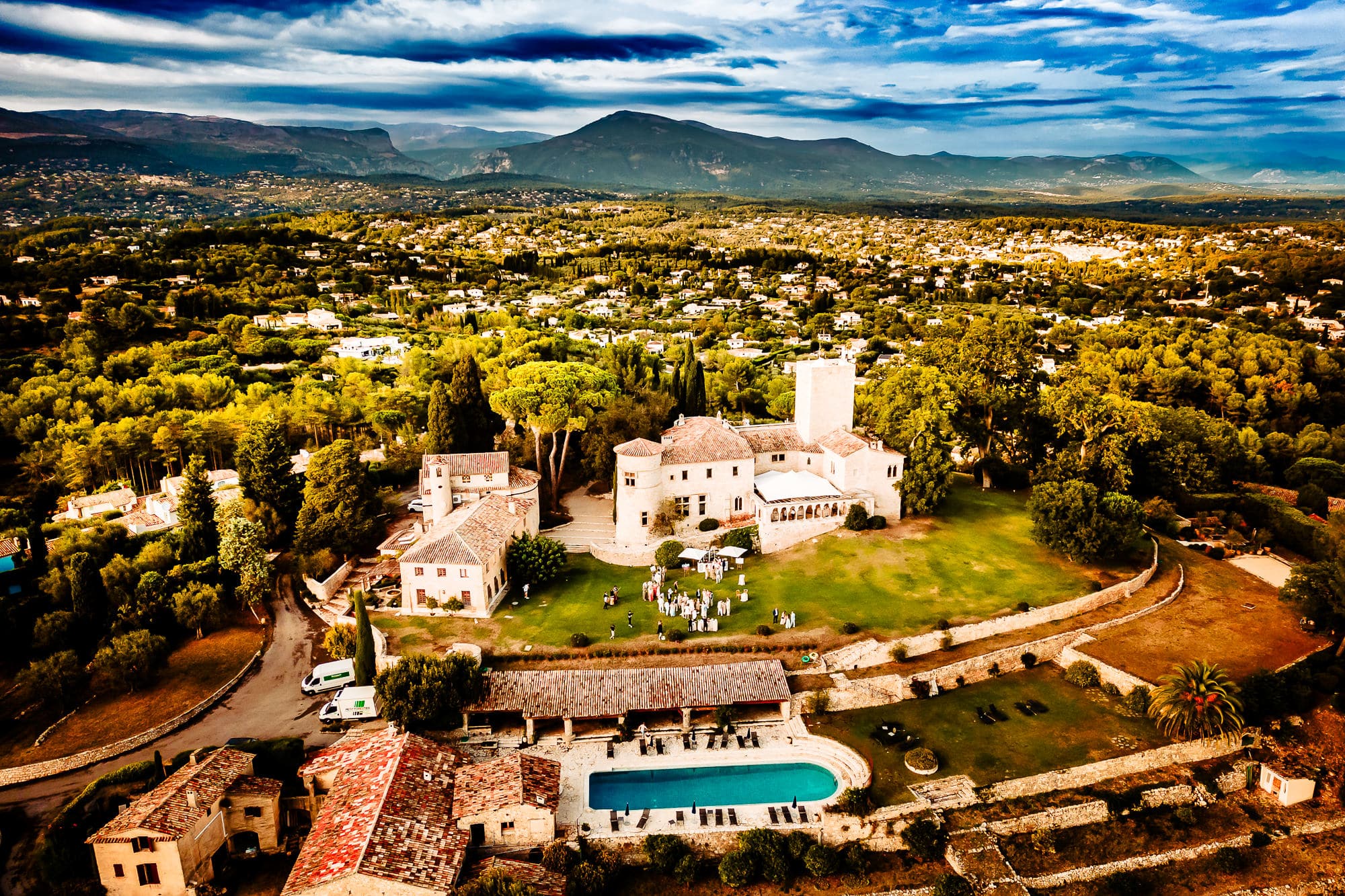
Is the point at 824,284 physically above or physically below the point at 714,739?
above

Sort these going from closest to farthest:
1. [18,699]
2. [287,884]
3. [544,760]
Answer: [287,884], [544,760], [18,699]

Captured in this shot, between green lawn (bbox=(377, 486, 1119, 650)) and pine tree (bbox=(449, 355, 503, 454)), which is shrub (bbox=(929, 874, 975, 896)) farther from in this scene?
pine tree (bbox=(449, 355, 503, 454))

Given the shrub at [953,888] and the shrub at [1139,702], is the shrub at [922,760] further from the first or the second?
the shrub at [1139,702]

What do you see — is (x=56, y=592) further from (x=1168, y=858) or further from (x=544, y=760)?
(x=1168, y=858)

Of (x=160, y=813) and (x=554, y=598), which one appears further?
(x=554, y=598)

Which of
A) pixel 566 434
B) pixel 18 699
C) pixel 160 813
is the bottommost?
pixel 18 699

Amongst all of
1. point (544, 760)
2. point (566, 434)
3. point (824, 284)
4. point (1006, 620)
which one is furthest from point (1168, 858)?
point (824, 284)

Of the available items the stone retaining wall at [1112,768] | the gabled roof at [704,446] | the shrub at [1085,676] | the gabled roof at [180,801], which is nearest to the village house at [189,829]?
the gabled roof at [180,801]
